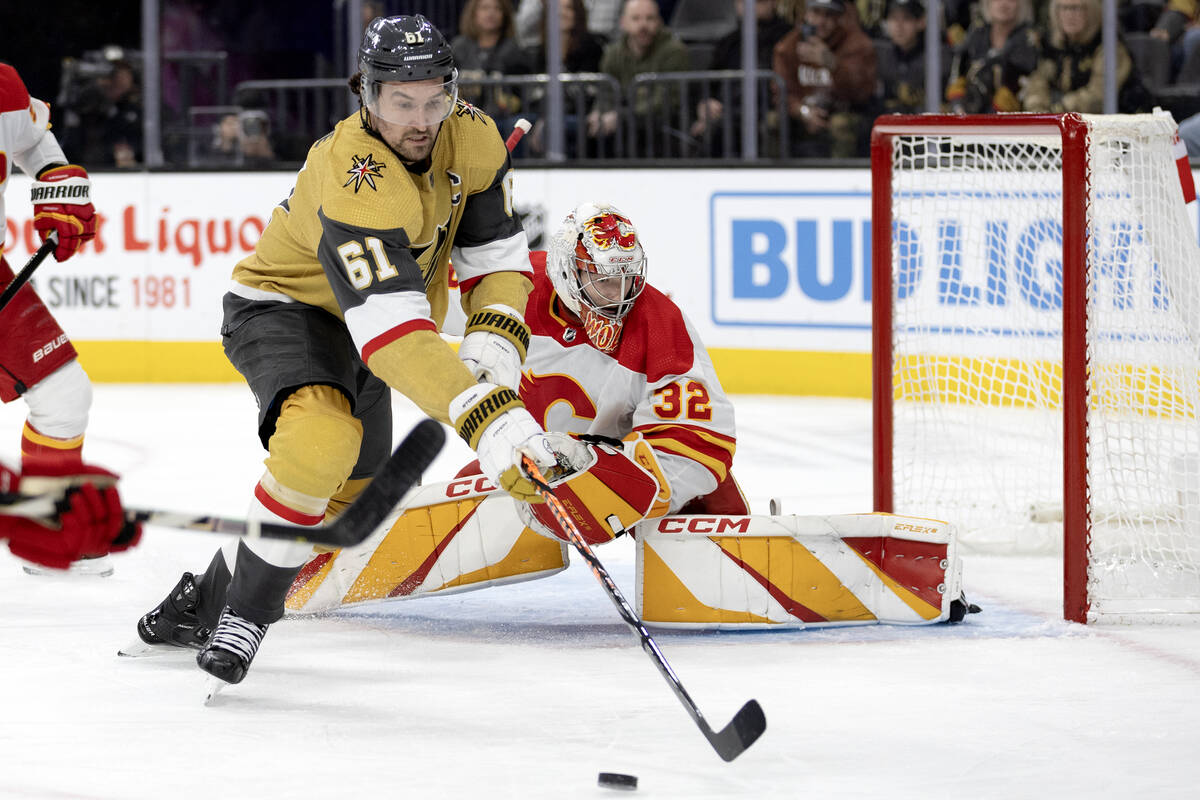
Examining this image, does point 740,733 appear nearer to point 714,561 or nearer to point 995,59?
point 714,561

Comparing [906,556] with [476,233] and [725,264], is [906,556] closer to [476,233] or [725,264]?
[476,233]

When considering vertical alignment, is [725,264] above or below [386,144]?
below

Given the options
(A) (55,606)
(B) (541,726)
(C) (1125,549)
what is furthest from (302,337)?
(C) (1125,549)

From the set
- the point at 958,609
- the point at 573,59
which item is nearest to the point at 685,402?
the point at 958,609

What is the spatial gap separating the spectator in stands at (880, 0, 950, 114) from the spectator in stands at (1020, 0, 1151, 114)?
36 cm

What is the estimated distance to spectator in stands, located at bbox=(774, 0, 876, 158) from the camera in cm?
637

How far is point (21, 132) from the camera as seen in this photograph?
3.63 m

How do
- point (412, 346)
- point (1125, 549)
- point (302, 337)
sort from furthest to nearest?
point (1125, 549), point (302, 337), point (412, 346)

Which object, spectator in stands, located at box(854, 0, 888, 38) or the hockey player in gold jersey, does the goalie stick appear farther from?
spectator in stands, located at box(854, 0, 888, 38)

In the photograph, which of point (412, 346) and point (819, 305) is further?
point (819, 305)

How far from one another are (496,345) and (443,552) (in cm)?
53

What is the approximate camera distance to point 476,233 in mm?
2857

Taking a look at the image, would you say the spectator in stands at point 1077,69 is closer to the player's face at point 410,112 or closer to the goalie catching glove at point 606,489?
the goalie catching glove at point 606,489

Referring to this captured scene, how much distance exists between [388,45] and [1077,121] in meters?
1.27
